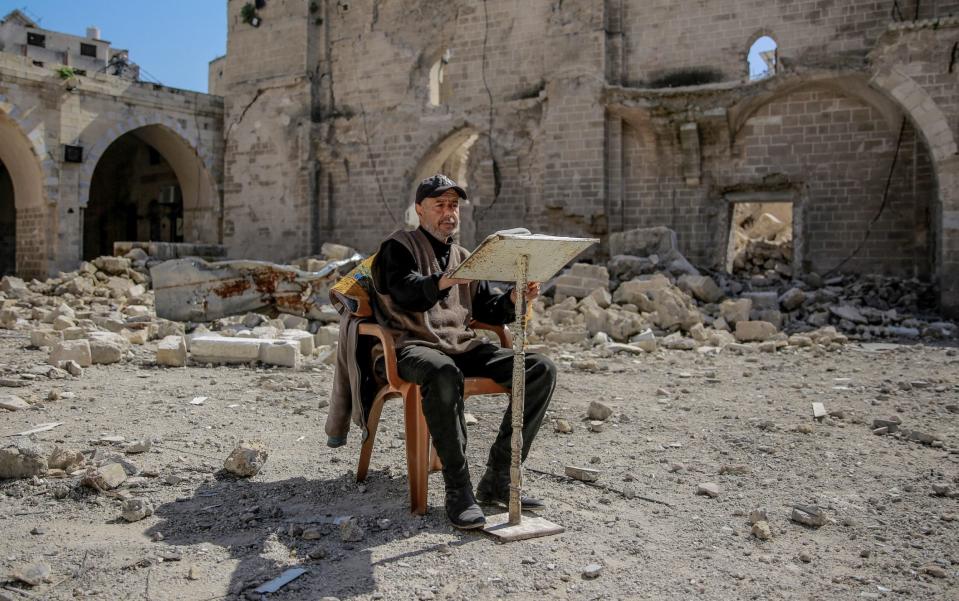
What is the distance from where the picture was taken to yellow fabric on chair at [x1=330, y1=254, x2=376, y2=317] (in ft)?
11.0

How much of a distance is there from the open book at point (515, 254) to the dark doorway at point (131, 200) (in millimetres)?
19409

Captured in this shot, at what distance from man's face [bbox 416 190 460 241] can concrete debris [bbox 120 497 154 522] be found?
1.70 meters

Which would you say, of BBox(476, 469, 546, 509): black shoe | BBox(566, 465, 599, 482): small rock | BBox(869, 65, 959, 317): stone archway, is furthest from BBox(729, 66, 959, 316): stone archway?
BBox(476, 469, 546, 509): black shoe

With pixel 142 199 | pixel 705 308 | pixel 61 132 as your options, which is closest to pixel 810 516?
pixel 705 308

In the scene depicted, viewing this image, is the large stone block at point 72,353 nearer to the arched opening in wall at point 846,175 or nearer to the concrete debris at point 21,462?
the concrete debris at point 21,462

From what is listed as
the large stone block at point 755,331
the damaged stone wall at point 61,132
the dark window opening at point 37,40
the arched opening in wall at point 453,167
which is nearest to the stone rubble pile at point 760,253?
the arched opening in wall at point 453,167

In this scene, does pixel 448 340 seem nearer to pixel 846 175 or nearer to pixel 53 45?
pixel 846 175

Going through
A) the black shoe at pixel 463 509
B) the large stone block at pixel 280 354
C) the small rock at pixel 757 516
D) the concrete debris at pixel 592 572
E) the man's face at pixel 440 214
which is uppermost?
the man's face at pixel 440 214

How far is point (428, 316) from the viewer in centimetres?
339

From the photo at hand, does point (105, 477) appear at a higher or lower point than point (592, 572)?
higher

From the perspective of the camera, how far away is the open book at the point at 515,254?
277 centimetres

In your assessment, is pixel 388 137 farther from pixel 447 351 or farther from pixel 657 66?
pixel 447 351

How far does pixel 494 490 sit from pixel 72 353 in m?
4.88

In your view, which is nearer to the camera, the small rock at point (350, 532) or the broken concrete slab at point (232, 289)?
the small rock at point (350, 532)
